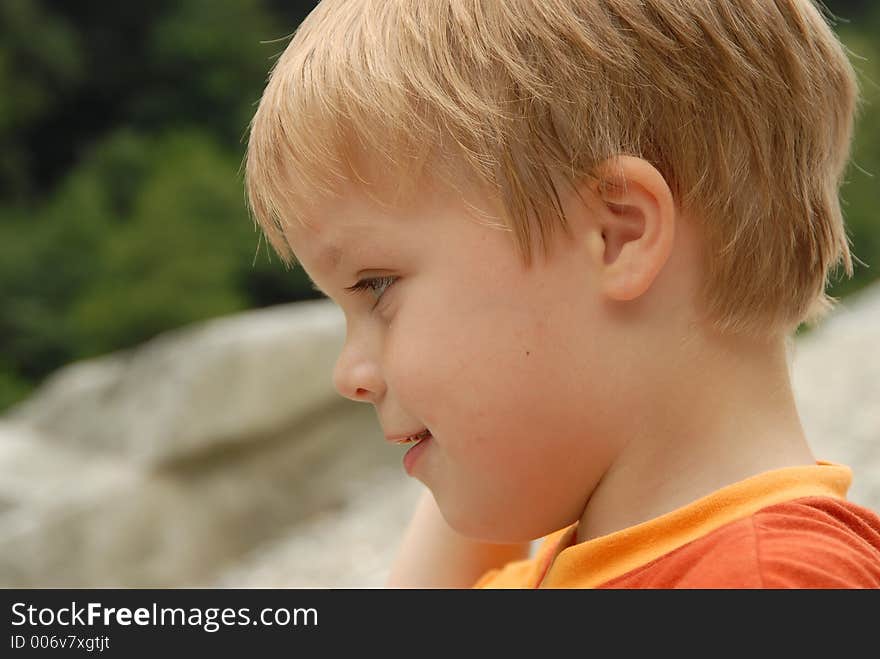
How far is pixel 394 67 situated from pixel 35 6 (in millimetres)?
6673

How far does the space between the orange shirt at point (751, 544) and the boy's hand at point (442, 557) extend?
0.26m

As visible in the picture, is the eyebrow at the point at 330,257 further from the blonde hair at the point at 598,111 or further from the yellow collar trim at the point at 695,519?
the yellow collar trim at the point at 695,519

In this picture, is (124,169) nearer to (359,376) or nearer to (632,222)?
(359,376)

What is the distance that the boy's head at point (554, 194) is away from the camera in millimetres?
792

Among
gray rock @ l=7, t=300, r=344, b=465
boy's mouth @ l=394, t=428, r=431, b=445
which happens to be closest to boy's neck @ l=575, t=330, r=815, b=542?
boy's mouth @ l=394, t=428, r=431, b=445

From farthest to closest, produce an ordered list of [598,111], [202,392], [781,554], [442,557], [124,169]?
[124,169], [202,392], [442,557], [598,111], [781,554]

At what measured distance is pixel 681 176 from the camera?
803mm

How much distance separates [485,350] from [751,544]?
0.24 metres

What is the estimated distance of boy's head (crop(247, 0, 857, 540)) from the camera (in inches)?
31.2

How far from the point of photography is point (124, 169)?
263 inches

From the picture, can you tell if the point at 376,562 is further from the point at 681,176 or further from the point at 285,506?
the point at 681,176

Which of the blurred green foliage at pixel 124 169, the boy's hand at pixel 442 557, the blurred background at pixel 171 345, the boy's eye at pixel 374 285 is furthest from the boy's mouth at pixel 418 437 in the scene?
the blurred green foliage at pixel 124 169

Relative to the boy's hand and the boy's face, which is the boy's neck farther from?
the boy's hand

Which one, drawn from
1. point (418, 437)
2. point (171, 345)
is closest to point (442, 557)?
point (418, 437)
